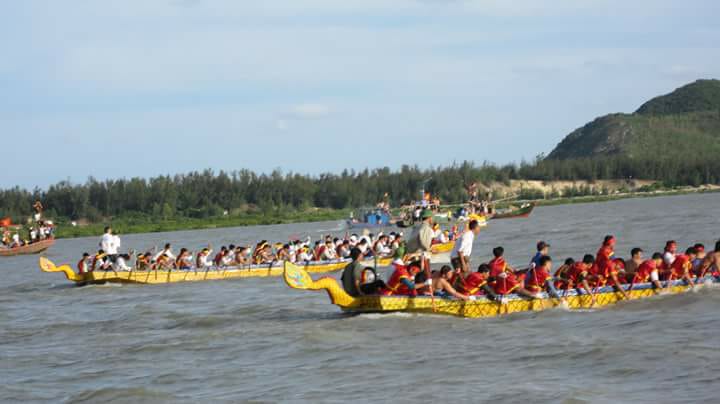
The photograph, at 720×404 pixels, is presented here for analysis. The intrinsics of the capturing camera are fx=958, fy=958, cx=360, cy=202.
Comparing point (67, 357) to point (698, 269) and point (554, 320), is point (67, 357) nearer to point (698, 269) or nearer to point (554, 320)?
point (554, 320)

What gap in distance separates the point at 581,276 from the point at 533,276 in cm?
95

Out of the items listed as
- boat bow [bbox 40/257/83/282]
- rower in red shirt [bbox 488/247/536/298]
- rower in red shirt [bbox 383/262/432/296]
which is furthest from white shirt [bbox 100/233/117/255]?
rower in red shirt [bbox 488/247/536/298]

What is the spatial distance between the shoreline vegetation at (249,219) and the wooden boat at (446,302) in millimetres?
68765

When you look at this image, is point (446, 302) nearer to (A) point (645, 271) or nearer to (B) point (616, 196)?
(A) point (645, 271)

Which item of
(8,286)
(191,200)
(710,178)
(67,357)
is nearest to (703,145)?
(710,178)

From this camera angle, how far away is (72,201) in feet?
336

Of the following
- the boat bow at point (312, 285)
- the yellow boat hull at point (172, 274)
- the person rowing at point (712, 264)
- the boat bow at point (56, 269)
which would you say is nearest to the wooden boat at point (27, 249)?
the yellow boat hull at point (172, 274)

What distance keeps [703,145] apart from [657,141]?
7341 millimetres

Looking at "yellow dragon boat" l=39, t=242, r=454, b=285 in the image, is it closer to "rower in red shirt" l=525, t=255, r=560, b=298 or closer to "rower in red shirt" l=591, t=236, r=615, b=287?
"rower in red shirt" l=525, t=255, r=560, b=298

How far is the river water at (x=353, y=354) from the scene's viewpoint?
12.4 m

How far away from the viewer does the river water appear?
12438mm

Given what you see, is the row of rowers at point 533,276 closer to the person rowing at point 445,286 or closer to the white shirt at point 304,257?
the person rowing at point 445,286

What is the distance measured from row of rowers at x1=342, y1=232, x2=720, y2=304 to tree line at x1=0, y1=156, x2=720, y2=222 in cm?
8016

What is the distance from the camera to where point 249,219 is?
9425 cm
